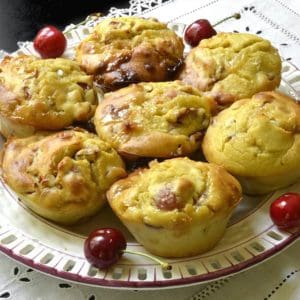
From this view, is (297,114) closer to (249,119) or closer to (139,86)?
(249,119)

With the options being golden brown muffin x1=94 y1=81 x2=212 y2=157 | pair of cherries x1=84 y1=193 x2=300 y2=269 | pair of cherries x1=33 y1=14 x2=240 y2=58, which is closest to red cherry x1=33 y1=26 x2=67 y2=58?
pair of cherries x1=33 y1=14 x2=240 y2=58

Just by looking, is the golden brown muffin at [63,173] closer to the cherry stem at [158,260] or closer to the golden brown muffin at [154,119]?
the golden brown muffin at [154,119]

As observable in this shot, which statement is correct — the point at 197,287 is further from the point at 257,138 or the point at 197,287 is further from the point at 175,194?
the point at 257,138

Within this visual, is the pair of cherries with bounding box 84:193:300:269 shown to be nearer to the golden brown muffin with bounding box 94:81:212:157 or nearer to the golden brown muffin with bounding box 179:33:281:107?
the golden brown muffin with bounding box 94:81:212:157

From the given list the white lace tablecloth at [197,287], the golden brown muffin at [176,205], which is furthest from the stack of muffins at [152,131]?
the white lace tablecloth at [197,287]

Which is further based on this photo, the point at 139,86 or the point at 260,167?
the point at 139,86

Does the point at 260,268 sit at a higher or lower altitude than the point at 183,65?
lower

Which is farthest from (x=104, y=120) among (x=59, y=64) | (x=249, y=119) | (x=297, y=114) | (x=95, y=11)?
(x=95, y=11)

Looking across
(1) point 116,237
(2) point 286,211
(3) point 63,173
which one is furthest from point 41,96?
(2) point 286,211
